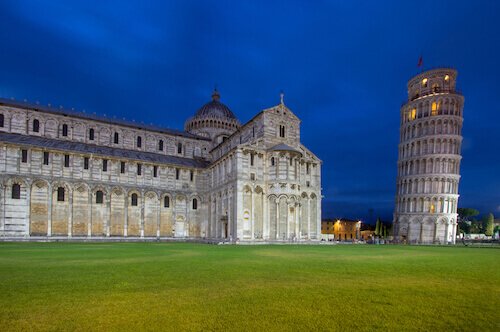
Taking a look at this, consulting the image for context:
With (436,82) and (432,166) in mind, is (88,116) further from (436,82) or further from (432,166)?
(436,82)

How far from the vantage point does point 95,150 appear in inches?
1932

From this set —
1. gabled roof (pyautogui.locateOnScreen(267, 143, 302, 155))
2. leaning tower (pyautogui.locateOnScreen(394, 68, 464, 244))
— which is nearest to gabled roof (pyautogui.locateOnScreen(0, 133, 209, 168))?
gabled roof (pyautogui.locateOnScreen(267, 143, 302, 155))

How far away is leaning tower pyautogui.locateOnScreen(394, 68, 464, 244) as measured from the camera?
7162 cm

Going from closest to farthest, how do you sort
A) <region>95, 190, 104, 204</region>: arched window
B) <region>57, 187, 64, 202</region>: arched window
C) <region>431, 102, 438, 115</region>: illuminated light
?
<region>57, 187, 64, 202</region>: arched window → <region>95, 190, 104, 204</region>: arched window → <region>431, 102, 438, 115</region>: illuminated light

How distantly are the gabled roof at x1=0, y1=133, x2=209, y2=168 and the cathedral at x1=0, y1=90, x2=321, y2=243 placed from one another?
170 millimetres

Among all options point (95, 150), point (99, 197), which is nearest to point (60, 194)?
point (99, 197)

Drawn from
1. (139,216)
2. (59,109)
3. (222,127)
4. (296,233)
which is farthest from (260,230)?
(59,109)

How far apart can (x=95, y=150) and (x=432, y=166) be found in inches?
2650

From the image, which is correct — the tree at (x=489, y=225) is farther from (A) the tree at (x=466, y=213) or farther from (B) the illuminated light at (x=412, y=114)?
(B) the illuminated light at (x=412, y=114)

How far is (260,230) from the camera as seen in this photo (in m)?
44.7

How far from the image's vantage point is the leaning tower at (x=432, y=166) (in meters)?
71.6

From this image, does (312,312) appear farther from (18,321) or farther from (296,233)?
(296,233)

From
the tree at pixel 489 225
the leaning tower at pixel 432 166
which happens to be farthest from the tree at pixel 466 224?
the leaning tower at pixel 432 166

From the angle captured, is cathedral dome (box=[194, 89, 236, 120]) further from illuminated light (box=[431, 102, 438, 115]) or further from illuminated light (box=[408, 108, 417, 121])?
illuminated light (box=[431, 102, 438, 115])
